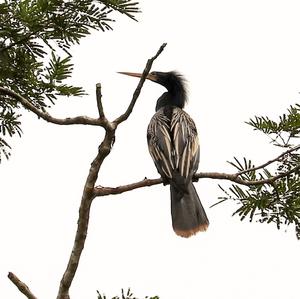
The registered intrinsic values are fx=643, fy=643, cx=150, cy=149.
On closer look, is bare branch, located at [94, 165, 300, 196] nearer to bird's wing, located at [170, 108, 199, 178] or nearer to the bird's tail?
the bird's tail

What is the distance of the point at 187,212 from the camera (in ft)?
14.3

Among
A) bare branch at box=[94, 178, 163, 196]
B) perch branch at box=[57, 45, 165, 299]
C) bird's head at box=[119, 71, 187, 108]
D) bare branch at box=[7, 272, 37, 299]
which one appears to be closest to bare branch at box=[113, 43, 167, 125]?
perch branch at box=[57, 45, 165, 299]

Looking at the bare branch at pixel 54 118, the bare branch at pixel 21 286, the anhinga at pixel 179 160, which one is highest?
the anhinga at pixel 179 160

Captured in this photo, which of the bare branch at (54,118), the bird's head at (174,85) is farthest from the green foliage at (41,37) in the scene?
the bird's head at (174,85)

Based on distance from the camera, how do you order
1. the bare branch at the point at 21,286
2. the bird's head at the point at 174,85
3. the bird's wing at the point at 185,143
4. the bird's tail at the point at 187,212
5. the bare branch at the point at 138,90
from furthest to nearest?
the bird's head at the point at 174,85, the bird's wing at the point at 185,143, the bird's tail at the point at 187,212, the bare branch at the point at 21,286, the bare branch at the point at 138,90

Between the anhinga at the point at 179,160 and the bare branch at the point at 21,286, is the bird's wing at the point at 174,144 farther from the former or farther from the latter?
the bare branch at the point at 21,286

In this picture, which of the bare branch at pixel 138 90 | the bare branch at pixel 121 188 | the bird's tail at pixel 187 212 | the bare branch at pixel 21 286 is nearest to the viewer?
the bare branch at pixel 138 90

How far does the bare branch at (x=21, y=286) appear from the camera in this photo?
308cm

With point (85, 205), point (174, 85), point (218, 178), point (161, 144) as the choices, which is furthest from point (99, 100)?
point (174, 85)

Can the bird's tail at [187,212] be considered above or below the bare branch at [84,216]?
above

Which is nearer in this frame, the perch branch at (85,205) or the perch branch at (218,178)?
the perch branch at (85,205)

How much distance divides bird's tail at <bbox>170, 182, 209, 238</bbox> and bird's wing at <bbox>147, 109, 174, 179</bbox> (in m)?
0.16

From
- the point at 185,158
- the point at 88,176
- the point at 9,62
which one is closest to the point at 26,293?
the point at 88,176

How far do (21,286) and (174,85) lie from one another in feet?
10.8
